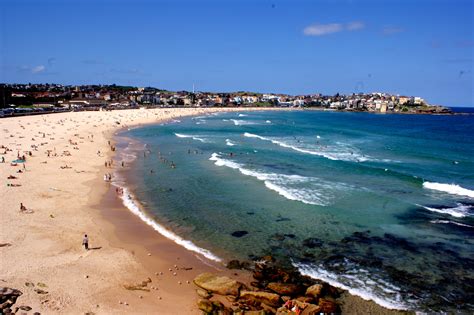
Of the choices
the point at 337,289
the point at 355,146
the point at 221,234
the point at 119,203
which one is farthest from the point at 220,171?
the point at 355,146

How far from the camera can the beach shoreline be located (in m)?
13.2

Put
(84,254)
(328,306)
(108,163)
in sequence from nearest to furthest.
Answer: (328,306)
(84,254)
(108,163)

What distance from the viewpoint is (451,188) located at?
30109mm

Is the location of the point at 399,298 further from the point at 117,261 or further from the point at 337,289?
the point at 117,261

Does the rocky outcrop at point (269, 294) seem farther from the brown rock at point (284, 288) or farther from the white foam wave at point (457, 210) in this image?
the white foam wave at point (457, 210)

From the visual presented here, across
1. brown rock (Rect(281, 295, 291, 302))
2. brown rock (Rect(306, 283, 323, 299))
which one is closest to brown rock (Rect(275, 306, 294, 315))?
brown rock (Rect(281, 295, 291, 302))

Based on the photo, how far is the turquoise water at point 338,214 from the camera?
1579cm

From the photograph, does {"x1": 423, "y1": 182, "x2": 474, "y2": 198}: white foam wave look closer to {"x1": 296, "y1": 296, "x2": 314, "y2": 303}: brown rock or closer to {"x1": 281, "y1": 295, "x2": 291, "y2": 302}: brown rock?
{"x1": 296, "y1": 296, "x2": 314, "y2": 303}: brown rock

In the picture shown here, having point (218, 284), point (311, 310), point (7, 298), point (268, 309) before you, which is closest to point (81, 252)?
point (7, 298)

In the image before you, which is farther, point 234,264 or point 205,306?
point 234,264

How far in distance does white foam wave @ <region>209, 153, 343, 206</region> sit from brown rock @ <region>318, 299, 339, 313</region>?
1214cm

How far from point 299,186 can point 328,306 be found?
17.1m

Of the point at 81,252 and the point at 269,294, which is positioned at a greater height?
the point at 269,294

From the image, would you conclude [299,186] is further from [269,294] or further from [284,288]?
[269,294]
